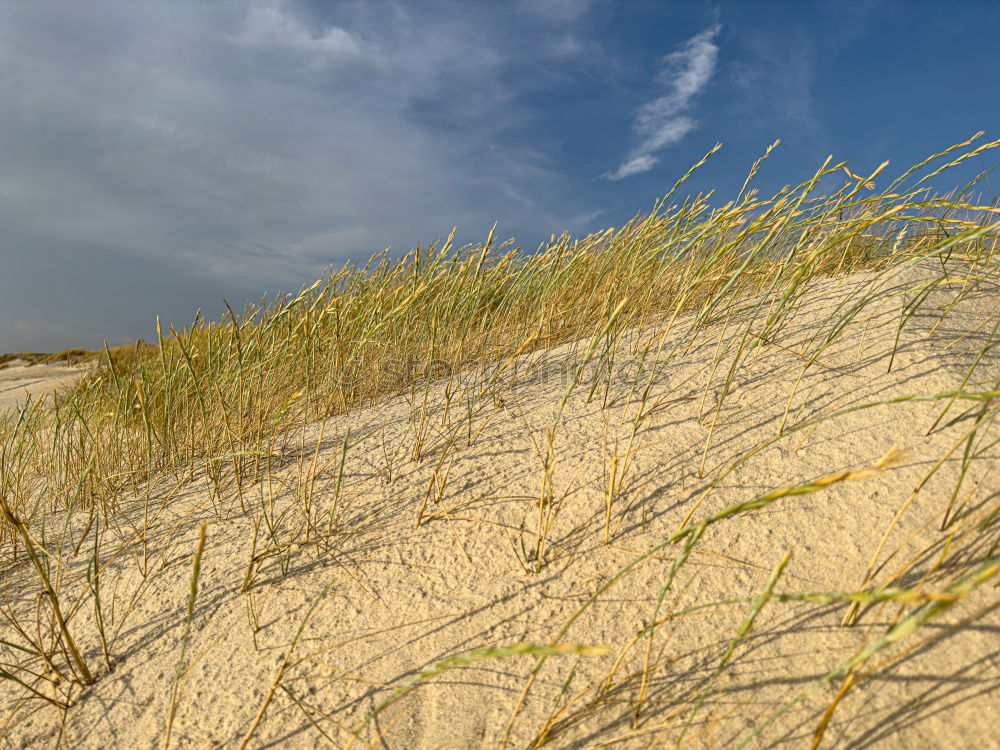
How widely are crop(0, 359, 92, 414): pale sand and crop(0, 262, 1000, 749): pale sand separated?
7.62 metres

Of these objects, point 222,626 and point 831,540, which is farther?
point 222,626

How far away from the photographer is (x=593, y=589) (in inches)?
59.1

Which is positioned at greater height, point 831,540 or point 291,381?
point 291,381

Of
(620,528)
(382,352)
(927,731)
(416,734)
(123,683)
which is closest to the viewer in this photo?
(927,731)

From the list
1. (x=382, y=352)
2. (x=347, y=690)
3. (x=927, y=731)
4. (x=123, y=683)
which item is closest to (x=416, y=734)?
(x=347, y=690)

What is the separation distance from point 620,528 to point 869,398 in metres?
0.90

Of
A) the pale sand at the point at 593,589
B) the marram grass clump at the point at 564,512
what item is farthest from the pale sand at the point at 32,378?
the pale sand at the point at 593,589

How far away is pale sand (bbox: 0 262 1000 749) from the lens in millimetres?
1198

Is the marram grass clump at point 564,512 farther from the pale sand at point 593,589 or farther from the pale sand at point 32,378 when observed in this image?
the pale sand at point 32,378

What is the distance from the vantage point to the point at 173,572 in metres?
1.89

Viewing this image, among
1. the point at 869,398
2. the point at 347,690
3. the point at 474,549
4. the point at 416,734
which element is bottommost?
the point at 416,734

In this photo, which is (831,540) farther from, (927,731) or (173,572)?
(173,572)

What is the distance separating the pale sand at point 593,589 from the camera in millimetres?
1198

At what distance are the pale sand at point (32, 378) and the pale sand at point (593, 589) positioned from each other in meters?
7.62
